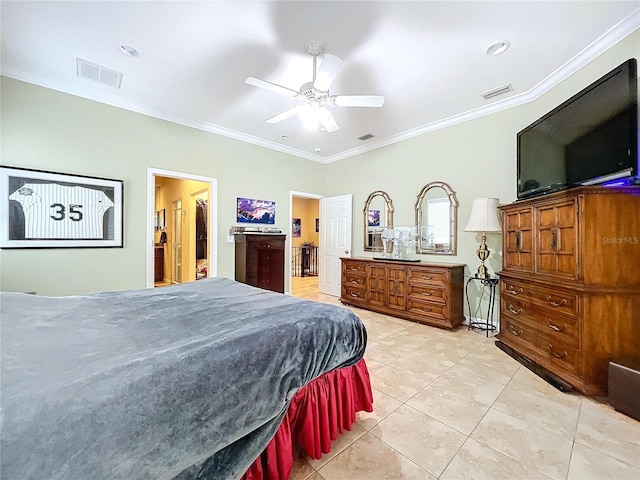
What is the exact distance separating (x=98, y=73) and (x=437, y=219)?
15.3ft

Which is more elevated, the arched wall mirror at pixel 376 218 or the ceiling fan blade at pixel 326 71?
the ceiling fan blade at pixel 326 71

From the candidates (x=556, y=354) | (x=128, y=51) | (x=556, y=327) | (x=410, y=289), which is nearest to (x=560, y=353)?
(x=556, y=354)

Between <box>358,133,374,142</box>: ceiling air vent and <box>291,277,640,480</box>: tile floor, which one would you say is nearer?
<box>291,277,640,480</box>: tile floor

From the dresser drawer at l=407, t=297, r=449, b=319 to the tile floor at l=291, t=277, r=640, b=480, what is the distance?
0.95 m

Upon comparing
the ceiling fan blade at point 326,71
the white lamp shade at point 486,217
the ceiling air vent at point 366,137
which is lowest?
the white lamp shade at point 486,217

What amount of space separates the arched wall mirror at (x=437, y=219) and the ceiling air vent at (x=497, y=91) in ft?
3.96

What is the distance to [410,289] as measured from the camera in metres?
3.84

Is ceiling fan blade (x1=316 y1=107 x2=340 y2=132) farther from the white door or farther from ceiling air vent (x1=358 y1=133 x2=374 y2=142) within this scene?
the white door

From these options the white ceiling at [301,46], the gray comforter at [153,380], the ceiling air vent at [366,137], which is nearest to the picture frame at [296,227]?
the ceiling air vent at [366,137]

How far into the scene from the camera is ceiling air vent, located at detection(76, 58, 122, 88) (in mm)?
2734

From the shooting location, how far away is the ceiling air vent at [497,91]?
3.09 metres

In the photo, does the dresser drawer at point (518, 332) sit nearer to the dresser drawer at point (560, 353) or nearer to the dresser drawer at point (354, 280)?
the dresser drawer at point (560, 353)

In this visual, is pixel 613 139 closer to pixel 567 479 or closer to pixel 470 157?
pixel 470 157

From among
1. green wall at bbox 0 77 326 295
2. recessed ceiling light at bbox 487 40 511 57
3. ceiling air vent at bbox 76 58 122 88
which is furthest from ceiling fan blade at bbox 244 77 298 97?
green wall at bbox 0 77 326 295
